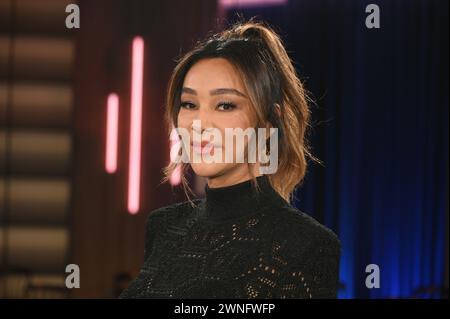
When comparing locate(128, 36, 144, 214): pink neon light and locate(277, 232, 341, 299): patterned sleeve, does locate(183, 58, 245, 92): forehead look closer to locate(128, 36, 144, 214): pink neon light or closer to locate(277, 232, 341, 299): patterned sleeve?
locate(277, 232, 341, 299): patterned sleeve

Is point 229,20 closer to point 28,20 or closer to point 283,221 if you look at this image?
point 28,20

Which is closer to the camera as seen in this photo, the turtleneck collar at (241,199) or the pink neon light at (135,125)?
the turtleneck collar at (241,199)

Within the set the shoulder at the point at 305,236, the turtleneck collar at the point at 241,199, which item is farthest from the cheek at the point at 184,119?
the shoulder at the point at 305,236

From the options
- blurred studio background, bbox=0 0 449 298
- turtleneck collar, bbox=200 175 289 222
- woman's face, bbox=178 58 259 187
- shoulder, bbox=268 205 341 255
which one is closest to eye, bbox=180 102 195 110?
woman's face, bbox=178 58 259 187

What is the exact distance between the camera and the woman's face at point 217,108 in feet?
3.84

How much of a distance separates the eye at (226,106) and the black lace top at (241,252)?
14cm

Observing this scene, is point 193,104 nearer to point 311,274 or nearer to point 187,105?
point 187,105

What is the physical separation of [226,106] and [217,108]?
0.02 meters

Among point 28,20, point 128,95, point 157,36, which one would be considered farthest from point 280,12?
point 28,20

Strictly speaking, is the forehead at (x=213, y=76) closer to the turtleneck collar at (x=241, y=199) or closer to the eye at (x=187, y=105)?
the eye at (x=187, y=105)

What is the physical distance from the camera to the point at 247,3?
3.41 m

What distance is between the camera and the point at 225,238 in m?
1.16

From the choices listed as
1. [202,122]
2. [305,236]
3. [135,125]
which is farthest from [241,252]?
[135,125]

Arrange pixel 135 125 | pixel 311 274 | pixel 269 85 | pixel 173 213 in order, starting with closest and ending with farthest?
pixel 311 274 < pixel 269 85 < pixel 173 213 < pixel 135 125
